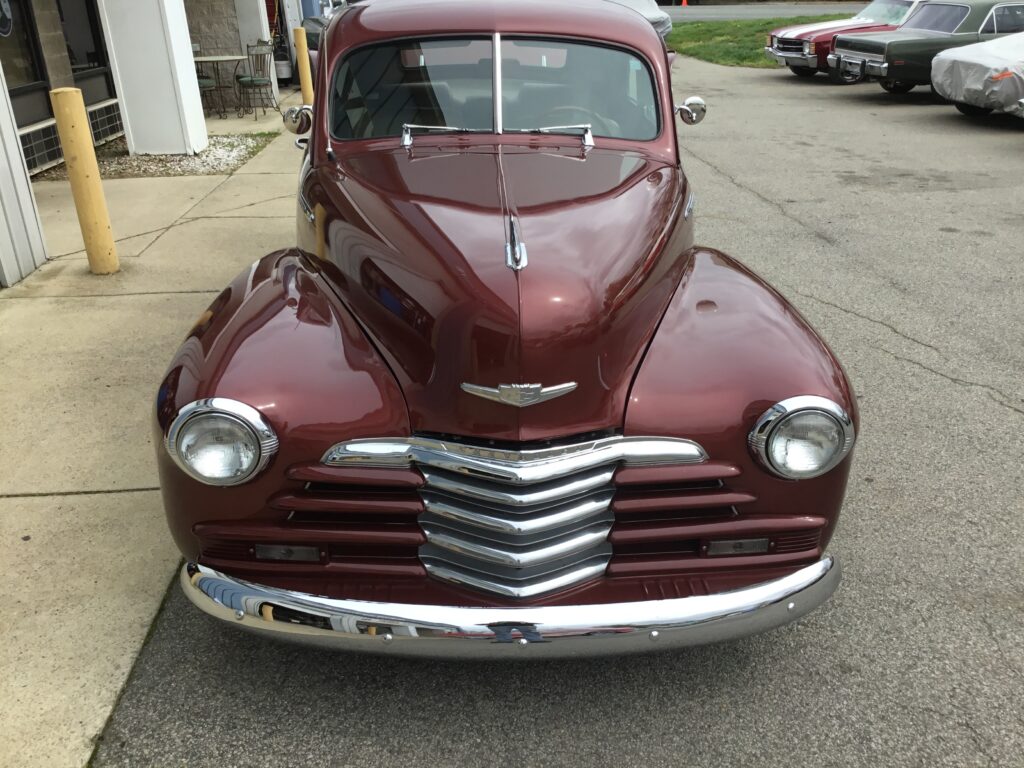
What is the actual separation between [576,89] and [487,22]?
0.47 m

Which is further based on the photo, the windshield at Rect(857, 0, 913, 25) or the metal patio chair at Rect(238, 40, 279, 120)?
the windshield at Rect(857, 0, 913, 25)

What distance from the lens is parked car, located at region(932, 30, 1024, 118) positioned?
424 inches

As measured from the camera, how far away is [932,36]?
42.7 ft

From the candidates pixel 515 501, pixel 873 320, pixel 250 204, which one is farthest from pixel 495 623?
pixel 250 204

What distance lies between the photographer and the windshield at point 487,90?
3420 mm

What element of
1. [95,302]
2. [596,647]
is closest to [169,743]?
[596,647]

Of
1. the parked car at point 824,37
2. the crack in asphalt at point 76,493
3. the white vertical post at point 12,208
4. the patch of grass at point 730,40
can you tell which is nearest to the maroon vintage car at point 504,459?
the crack in asphalt at point 76,493

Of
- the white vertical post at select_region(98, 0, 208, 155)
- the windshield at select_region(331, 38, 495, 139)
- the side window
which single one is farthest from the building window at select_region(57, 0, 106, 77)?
the side window

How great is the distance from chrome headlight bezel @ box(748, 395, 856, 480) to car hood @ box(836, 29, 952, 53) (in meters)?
12.8

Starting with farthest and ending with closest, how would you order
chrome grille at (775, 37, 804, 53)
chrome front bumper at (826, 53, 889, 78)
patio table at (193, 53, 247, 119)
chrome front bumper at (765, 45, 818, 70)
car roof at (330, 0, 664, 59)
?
chrome grille at (775, 37, 804, 53) < chrome front bumper at (765, 45, 818, 70) < chrome front bumper at (826, 53, 889, 78) < patio table at (193, 53, 247, 119) < car roof at (330, 0, 664, 59)

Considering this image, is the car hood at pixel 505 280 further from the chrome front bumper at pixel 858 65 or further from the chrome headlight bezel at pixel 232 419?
the chrome front bumper at pixel 858 65

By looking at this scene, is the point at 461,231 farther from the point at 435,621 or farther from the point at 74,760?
the point at 74,760

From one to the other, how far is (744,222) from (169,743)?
6.26 metres

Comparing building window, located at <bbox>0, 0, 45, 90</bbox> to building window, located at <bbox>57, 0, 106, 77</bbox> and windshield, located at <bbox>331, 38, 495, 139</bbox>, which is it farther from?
windshield, located at <bbox>331, 38, 495, 139</bbox>
